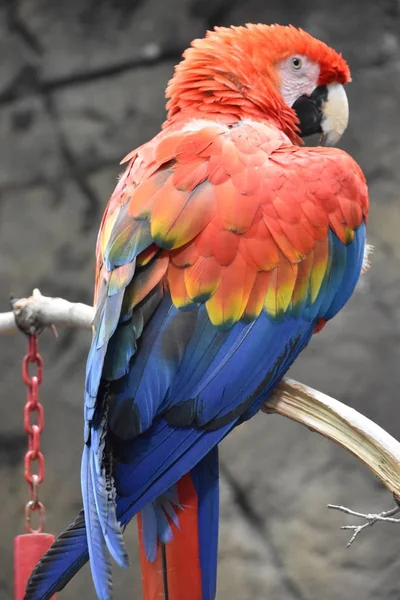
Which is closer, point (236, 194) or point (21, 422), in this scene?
point (236, 194)

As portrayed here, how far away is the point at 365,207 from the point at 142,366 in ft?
1.23

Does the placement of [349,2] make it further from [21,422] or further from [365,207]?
[21,422]

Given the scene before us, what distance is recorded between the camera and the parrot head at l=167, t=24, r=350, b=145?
114 cm

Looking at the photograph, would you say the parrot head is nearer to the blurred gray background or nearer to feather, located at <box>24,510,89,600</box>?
feather, located at <box>24,510,89,600</box>

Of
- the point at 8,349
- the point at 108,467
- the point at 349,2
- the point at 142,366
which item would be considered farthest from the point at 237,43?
the point at 8,349

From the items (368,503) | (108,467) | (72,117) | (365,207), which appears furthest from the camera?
(72,117)

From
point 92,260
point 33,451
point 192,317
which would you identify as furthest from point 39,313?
point 92,260

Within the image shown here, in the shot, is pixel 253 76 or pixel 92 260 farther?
pixel 92 260

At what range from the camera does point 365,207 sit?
1067mm

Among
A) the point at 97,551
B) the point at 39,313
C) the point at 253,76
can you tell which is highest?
the point at 253,76

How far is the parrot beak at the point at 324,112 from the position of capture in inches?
49.8

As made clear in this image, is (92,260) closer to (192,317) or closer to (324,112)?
(324,112)

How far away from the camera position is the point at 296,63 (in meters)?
1.22

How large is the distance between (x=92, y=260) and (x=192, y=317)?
3.60 feet
